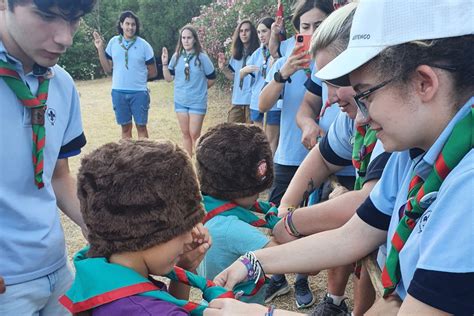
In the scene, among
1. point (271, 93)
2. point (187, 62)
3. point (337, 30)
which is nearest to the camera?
point (337, 30)

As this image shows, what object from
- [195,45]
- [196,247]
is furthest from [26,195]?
[195,45]

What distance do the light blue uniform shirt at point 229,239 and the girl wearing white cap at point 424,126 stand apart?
51 centimetres

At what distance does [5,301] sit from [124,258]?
2.50 feet

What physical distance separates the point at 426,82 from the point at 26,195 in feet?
5.34

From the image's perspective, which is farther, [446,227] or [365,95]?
[365,95]

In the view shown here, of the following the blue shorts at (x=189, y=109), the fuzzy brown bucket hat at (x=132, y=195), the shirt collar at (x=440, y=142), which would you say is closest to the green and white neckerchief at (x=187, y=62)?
the blue shorts at (x=189, y=109)

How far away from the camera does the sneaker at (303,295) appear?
12.9 ft

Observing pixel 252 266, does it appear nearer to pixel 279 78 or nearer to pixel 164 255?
pixel 164 255

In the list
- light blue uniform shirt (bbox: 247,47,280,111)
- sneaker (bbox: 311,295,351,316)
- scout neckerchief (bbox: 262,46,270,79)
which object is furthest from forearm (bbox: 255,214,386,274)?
scout neckerchief (bbox: 262,46,270,79)

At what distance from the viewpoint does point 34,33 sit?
190cm

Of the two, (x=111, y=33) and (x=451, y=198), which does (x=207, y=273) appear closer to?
(x=451, y=198)

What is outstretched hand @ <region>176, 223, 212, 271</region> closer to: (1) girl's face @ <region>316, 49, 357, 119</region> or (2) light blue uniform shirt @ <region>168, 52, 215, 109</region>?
(1) girl's face @ <region>316, 49, 357, 119</region>

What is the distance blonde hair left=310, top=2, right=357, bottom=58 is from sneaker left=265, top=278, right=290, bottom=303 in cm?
236

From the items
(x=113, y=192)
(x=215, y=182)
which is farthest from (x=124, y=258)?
(x=215, y=182)
